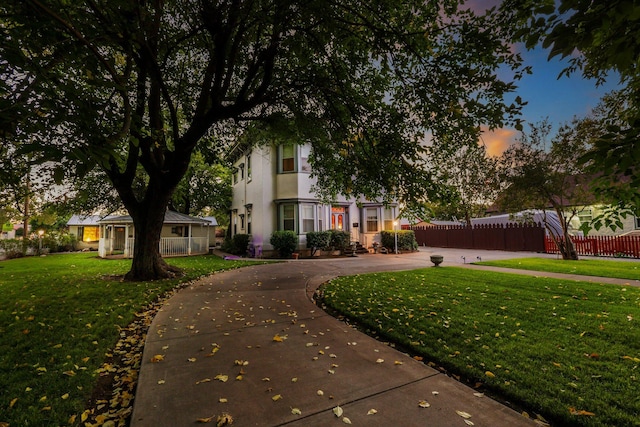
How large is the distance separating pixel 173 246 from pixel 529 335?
21.5 meters

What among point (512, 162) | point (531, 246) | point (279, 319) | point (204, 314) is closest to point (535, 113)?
point (512, 162)

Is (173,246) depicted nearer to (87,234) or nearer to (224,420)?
(87,234)

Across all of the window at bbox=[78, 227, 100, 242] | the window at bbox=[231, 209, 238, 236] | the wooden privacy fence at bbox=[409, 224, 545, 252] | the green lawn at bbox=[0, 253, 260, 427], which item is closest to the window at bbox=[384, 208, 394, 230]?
the wooden privacy fence at bbox=[409, 224, 545, 252]

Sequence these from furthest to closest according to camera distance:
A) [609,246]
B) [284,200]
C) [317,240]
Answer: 1. [284,200]
2. [317,240]
3. [609,246]

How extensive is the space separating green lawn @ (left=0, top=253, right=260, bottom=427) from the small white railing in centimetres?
1149

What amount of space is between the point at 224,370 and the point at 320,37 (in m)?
6.85

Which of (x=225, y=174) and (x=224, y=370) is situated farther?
(x=225, y=174)

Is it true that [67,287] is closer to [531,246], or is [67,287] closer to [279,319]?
[279,319]

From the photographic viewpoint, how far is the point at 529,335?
176 inches

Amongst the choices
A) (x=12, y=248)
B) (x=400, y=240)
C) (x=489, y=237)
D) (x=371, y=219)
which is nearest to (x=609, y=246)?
(x=489, y=237)

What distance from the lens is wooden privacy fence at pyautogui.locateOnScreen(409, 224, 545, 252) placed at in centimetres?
1970

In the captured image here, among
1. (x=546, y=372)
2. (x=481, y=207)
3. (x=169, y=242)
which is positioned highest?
(x=481, y=207)

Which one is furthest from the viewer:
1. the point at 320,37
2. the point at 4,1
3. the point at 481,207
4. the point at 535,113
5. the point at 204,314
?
the point at 481,207

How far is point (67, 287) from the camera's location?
8.81m
